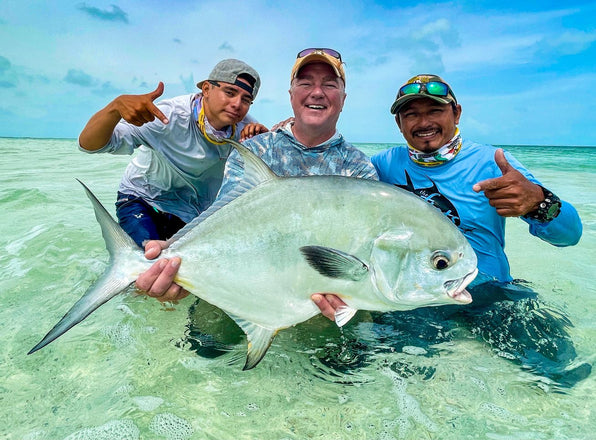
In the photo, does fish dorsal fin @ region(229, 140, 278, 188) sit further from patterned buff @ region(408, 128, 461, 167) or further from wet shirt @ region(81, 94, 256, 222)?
wet shirt @ region(81, 94, 256, 222)

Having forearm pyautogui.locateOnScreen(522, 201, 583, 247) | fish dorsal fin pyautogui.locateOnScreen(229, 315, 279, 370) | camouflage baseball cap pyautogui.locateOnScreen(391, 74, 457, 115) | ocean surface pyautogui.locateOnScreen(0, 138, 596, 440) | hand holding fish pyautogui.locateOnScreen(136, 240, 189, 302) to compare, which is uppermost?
camouflage baseball cap pyautogui.locateOnScreen(391, 74, 457, 115)

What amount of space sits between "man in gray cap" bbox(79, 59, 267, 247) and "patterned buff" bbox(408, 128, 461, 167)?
1.05m

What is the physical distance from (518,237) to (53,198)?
22.1 ft

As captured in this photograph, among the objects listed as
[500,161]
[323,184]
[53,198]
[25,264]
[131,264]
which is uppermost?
[500,161]

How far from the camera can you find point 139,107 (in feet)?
7.70

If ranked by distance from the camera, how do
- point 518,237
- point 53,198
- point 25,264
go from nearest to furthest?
point 25,264
point 518,237
point 53,198

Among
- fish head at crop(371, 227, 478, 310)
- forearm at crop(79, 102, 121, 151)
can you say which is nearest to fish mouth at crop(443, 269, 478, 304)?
fish head at crop(371, 227, 478, 310)

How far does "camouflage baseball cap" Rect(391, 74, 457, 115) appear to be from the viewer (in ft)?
7.76

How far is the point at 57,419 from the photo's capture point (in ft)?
5.41

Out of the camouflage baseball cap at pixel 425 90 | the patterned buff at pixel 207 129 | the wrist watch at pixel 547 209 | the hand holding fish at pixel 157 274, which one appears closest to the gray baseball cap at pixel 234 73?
the patterned buff at pixel 207 129

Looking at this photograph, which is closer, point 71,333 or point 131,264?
point 131,264

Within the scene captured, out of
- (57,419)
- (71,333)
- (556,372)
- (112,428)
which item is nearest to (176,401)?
(112,428)

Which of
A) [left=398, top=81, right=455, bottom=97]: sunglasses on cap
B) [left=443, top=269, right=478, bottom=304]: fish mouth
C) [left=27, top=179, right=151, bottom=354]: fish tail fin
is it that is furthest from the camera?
[left=398, top=81, right=455, bottom=97]: sunglasses on cap

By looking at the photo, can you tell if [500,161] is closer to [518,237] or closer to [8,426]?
[8,426]
